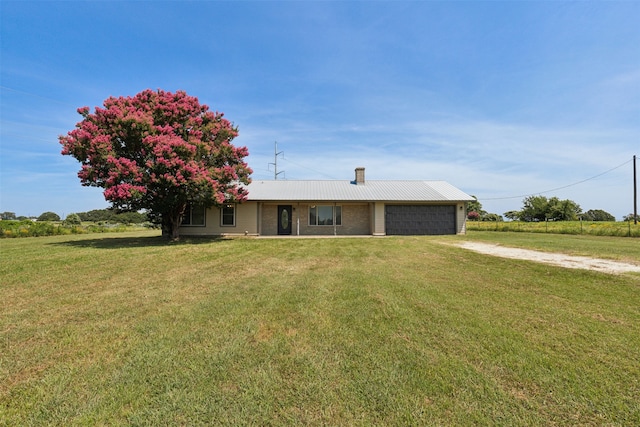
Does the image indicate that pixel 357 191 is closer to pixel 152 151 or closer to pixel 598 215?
pixel 152 151

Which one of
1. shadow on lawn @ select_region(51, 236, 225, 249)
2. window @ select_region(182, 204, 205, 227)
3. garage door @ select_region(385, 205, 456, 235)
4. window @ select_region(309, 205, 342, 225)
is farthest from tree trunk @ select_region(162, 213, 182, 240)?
garage door @ select_region(385, 205, 456, 235)

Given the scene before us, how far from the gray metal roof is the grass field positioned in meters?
11.8

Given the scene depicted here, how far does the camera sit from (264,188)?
18.6 m

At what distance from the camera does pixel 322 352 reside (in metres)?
2.73

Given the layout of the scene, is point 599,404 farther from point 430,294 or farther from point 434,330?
point 430,294

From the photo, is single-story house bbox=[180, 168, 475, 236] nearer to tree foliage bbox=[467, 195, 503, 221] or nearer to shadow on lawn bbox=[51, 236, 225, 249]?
shadow on lawn bbox=[51, 236, 225, 249]

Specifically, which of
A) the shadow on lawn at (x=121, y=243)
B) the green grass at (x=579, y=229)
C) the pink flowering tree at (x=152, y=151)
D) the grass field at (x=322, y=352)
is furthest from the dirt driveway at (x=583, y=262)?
the green grass at (x=579, y=229)

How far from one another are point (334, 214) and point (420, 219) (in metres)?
5.35

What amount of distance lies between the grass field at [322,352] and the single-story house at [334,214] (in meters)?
11.4

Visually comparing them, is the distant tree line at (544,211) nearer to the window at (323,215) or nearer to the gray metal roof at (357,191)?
the gray metal roof at (357,191)

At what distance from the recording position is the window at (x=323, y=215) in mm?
17484

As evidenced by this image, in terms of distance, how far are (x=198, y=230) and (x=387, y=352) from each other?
16041mm

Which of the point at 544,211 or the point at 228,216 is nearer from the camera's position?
the point at 228,216

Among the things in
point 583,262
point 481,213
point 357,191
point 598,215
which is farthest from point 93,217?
point 598,215
